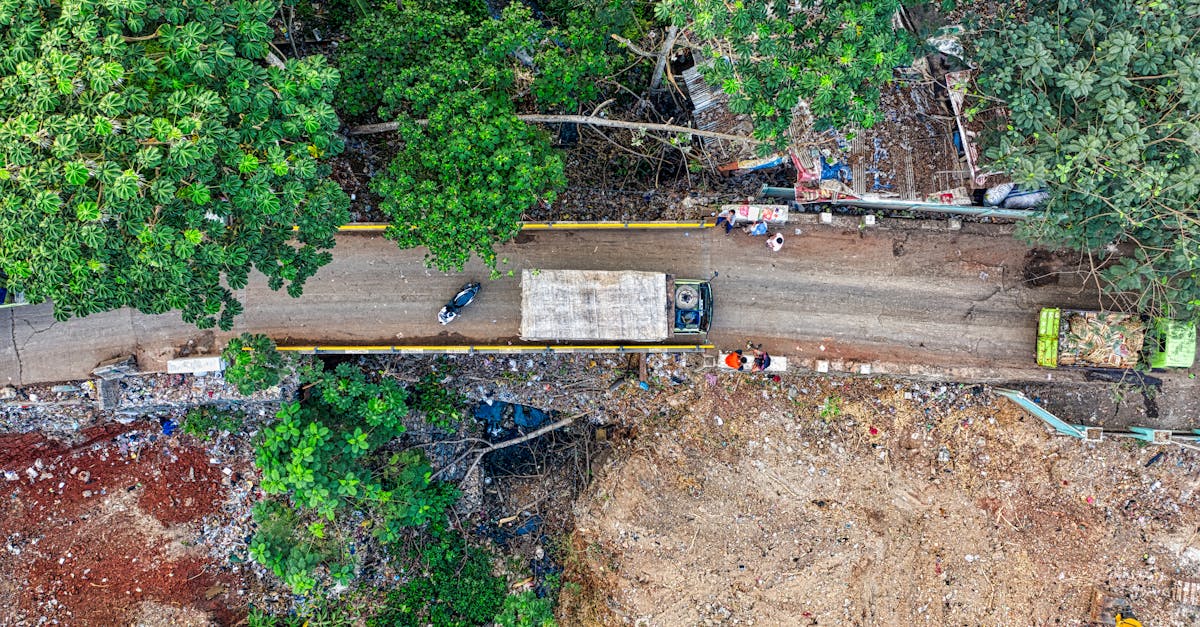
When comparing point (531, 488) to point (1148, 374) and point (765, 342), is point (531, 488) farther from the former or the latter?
point (1148, 374)

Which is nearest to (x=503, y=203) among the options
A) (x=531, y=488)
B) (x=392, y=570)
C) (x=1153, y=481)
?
(x=531, y=488)

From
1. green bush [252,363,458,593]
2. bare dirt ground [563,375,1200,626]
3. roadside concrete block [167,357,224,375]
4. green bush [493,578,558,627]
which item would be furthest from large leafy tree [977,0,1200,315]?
roadside concrete block [167,357,224,375]

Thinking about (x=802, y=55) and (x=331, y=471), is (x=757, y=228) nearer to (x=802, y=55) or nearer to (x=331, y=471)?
(x=802, y=55)

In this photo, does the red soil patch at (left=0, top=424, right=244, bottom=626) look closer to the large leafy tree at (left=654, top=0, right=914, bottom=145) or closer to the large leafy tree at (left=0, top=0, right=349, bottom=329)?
the large leafy tree at (left=0, top=0, right=349, bottom=329)

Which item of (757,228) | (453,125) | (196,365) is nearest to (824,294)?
(757,228)

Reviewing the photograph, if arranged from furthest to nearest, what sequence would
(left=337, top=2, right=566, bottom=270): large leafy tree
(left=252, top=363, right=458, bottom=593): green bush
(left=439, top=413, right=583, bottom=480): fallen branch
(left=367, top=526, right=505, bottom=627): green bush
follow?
(left=439, top=413, right=583, bottom=480): fallen branch < (left=367, top=526, right=505, bottom=627): green bush < (left=252, top=363, right=458, bottom=593): green bush < (left=337, top=2, right=566, bottom=270): large leafy tree

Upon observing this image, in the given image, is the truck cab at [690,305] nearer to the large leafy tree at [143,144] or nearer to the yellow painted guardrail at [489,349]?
the yellow painted guardrail at [489,349]

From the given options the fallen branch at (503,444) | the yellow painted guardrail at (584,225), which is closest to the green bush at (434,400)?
the fallen branch at (503,444)
